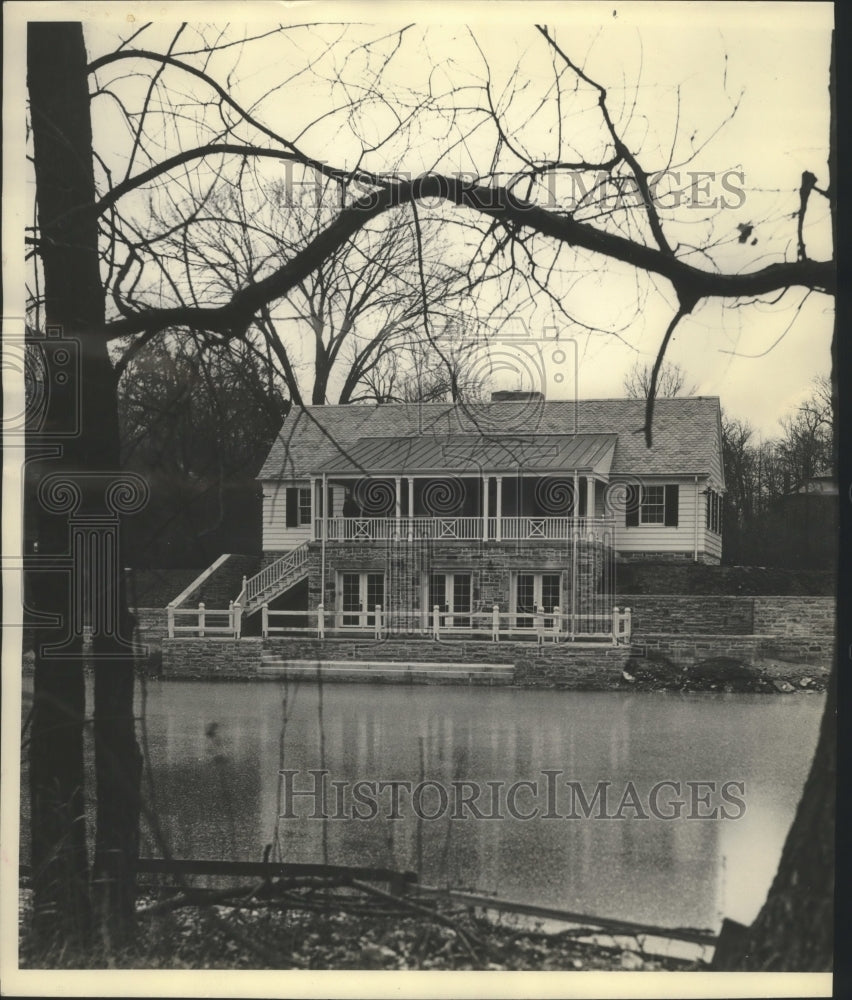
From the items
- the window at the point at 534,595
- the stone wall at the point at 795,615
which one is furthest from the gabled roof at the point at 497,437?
the stone wall at the point at 795,615

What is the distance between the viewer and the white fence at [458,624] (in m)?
5.08

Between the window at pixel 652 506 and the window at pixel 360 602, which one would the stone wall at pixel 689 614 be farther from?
the window at pixel 360 602

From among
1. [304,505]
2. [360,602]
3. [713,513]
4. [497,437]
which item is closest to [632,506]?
[713,513]

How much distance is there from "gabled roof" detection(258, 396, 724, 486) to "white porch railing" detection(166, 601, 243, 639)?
0.67 m

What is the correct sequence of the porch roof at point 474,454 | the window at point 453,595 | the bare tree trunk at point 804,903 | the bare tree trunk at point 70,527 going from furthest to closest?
the window at point 453,595, the porch roof at point 474,454, the bare tree trunk at point 70,527, the bare tree trunk at point 804,903

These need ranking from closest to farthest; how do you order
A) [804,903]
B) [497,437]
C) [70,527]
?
1. [804,903]
2. [70,527]
3. [497,437]

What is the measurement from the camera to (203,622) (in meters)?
5.25

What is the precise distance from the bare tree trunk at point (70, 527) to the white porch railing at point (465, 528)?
104 centimetres

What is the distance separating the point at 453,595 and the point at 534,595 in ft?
1.24

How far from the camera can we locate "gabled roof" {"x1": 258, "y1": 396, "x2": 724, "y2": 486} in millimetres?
5000

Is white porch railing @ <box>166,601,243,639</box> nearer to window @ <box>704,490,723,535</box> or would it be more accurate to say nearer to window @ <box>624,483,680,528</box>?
window @ <box>624,483,680,528</box>

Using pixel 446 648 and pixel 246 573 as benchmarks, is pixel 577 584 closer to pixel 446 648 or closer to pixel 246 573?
pixel 446 648

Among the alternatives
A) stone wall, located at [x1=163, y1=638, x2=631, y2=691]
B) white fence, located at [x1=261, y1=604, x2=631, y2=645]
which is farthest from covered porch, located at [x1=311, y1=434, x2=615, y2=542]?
stone wall, located at [x1=163, y1=638, x2=631, y2=691]

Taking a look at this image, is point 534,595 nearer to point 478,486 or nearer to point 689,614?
point 478,486
